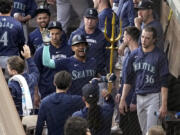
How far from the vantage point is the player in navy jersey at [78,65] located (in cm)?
486

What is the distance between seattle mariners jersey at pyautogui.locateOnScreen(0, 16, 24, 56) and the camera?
5.40 meters

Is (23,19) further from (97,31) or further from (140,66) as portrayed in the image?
(140,66)

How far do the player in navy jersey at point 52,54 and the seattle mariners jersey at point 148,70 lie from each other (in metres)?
0.72

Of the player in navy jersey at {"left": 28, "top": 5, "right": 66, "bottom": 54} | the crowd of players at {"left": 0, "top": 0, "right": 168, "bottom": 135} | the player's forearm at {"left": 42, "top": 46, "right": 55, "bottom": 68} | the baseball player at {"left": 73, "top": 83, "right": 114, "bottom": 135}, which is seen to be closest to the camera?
the baseball player at {"left": 73, "top": 83, "right": 114, "bottom": 135}

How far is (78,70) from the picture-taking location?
15.9 feet

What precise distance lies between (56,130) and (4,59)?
161cm

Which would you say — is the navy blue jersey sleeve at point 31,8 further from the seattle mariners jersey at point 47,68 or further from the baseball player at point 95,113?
the baseball player at point 95,113

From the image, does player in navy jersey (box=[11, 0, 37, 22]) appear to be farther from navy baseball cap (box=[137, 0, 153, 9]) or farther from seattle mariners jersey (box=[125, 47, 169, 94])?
seattle mariners jersey (box=[125, 47, 169, 94])

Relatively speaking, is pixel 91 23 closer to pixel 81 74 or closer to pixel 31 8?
pixel 81 74

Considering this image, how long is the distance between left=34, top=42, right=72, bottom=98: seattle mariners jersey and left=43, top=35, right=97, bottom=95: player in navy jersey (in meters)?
0.22

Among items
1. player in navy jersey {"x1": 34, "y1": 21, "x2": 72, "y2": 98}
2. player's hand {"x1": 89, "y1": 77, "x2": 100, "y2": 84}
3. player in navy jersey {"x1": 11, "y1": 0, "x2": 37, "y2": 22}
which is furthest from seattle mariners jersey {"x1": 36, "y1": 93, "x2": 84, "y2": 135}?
player in navy jersey {"x1": 11, "y1": 0, "x2": 37, "y2": 22}

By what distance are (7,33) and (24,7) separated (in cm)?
120

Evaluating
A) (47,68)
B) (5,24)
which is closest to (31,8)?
(5,24)

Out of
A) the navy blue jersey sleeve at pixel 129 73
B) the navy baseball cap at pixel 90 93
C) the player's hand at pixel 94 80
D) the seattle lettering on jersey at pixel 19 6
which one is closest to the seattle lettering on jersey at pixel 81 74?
the player's hand at pixel 94 80
